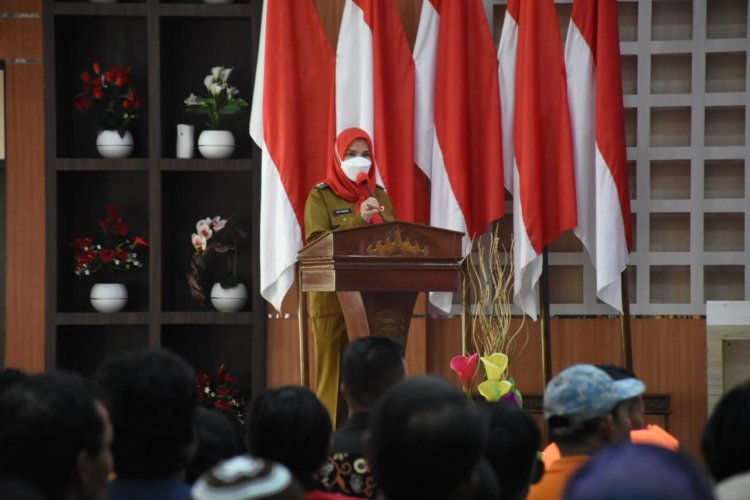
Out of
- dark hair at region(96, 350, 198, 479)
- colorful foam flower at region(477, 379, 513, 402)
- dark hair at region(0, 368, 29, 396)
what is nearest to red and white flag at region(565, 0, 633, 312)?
A: colorful foam flower at region(477, 379, 513, 402)

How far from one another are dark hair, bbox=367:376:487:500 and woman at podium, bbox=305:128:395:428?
316cm

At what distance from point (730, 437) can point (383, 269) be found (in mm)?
2519

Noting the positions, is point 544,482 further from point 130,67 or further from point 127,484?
point 130,67

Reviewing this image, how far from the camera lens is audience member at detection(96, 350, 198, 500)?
196cm

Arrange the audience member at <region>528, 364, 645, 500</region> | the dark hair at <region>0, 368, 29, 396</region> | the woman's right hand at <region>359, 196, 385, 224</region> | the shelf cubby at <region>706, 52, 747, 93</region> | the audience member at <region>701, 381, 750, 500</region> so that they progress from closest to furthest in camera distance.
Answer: the audience member at <region>701, 381, 750, 500</region> → the audience member at <region>528, 364, 645, 500</region> → the dark hair at <region>0, 368, 29, 396</region> → the woman's right hand at <region>359, 196, 385, 224</region> → the shelf cubby at <region>706, 52, 747, 93</region>

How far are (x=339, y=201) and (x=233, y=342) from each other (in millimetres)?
1508

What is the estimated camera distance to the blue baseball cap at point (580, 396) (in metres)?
2.46

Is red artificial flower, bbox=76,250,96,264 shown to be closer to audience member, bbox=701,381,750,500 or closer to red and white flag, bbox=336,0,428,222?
red and white flag, bbox=336,0,428,222

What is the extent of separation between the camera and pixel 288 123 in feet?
19.0

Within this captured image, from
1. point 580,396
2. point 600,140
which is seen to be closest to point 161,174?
point 600,140

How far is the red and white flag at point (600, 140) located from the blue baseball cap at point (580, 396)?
324 cm

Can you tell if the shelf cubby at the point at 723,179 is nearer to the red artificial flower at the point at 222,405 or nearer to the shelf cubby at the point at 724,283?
the shelf cubby at the point at 724,283

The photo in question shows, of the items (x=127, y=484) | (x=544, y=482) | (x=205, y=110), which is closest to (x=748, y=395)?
(x=544, y=482)

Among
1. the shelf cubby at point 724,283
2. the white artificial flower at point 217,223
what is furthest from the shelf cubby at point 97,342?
the shelf cubby at point 724,283
